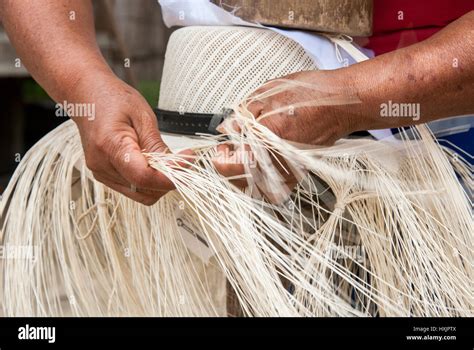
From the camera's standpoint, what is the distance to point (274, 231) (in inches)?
37.2

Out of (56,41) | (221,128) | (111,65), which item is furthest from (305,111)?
(111,65)

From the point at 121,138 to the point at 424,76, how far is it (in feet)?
1.10

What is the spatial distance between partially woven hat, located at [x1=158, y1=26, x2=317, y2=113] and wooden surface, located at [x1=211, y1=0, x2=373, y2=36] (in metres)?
0.02

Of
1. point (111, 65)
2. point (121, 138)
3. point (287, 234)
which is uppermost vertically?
point (111, 65)

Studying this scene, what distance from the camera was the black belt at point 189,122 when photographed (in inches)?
37.6

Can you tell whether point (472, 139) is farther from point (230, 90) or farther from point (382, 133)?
point (230, 90)

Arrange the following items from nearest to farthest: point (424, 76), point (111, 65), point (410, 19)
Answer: point (424, 76) → point (410, 19) → point (111, 65)

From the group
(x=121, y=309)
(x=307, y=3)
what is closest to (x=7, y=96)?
(x=121, y=309)

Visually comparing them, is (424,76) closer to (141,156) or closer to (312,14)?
(312,14)

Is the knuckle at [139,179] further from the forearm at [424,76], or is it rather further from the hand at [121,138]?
the forearm at [424,76]

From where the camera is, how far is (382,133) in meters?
0.97

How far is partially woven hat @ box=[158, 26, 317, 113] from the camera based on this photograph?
957 mm

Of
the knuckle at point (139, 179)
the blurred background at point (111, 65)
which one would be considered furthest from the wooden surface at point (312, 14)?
the blurred background at point (111, 65)

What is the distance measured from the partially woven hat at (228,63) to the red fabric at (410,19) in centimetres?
10
